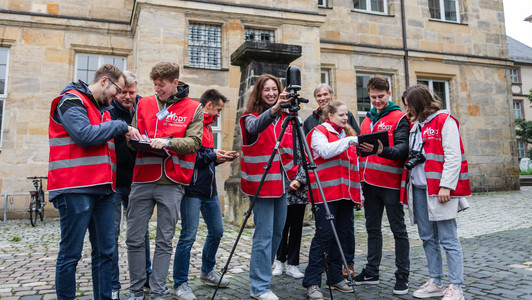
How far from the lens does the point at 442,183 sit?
3.36 metres

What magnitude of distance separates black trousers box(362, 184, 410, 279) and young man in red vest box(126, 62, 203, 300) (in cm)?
185

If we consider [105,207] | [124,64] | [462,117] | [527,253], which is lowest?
[527,253]

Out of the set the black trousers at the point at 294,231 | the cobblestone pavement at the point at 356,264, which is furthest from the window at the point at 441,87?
the black trousers at the point at 294,231

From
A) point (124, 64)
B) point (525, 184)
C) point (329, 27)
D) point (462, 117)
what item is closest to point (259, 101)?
point (124, 64)

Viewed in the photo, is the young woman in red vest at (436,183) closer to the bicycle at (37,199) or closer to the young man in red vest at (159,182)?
the young man in red vest at (159,182)

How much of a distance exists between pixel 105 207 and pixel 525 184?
21.4 metres

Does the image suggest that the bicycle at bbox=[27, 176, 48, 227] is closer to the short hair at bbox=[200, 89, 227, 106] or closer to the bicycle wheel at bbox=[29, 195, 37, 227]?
the bicycle wheel at bbox=[29, 195, 37, 227]

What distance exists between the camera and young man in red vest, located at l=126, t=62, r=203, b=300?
10.3ft

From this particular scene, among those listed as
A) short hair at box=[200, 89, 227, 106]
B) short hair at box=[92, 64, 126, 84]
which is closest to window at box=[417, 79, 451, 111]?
short hair at box=[200, 89, 227, 106]

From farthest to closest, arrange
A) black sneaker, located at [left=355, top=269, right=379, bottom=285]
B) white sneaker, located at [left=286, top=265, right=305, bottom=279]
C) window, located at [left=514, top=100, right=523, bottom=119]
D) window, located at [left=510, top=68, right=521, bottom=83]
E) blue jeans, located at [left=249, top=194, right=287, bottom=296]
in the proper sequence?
1. window, located at [left=514, top=100, right=523, bottom=119]
2. window, located at [left=510, top=68, right=521, bottom=83]
3. white sneaker, located at [left=286, top=265, right=305, bottom=279]
4. black sneaker, located at [left=355, top=269, right=379, bottom=285]
5. blue jeans, located at [left=249, top=194, right=287, bottom=296]

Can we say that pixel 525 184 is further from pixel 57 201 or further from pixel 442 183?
pixel 57 201

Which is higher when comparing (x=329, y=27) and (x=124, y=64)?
(x=329, y=27)

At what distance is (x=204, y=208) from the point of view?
390cm

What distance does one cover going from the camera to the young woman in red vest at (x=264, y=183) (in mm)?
3361
